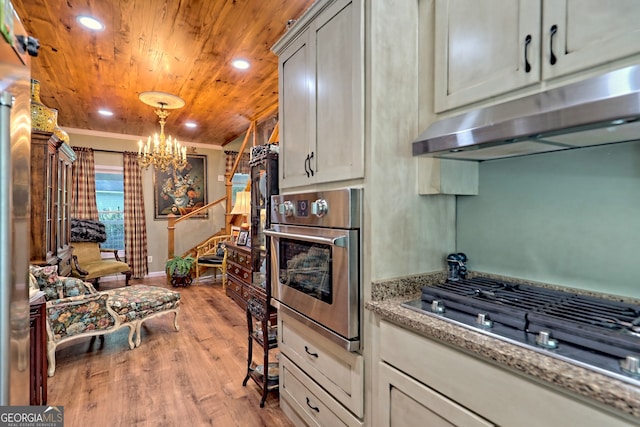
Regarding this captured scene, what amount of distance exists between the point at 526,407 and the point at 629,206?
811mm

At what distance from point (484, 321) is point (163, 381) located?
2485mm

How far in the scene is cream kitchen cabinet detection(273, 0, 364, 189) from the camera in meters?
1.44

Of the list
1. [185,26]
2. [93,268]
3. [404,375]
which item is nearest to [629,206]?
[404,375]

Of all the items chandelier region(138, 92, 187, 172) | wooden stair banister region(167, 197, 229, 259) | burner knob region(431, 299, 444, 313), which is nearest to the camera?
burner knob region(431, 299, 444, 313)

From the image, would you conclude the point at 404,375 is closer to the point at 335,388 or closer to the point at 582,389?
the point at 335,388

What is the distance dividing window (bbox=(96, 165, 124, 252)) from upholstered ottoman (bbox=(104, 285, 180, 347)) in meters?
3.18

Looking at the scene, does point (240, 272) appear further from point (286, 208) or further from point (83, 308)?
point (286, 208)

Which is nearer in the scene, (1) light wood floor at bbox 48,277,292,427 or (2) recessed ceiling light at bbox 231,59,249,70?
(1) light wood floor at bbox 48,277,292,427

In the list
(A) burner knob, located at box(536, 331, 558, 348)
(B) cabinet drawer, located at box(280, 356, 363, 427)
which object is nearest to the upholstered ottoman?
(B) cabinet drawer, located at box(280, 356, 363, 427)

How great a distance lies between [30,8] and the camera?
2.21 m

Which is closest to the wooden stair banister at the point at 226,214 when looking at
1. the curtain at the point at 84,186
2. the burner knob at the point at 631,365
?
the curtain at the point at 84,186

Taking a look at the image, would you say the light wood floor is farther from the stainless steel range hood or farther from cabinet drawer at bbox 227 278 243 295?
the stainless steel range hood

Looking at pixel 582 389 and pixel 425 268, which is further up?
pixel 425 268

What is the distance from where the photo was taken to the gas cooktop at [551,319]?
80 centimetres
